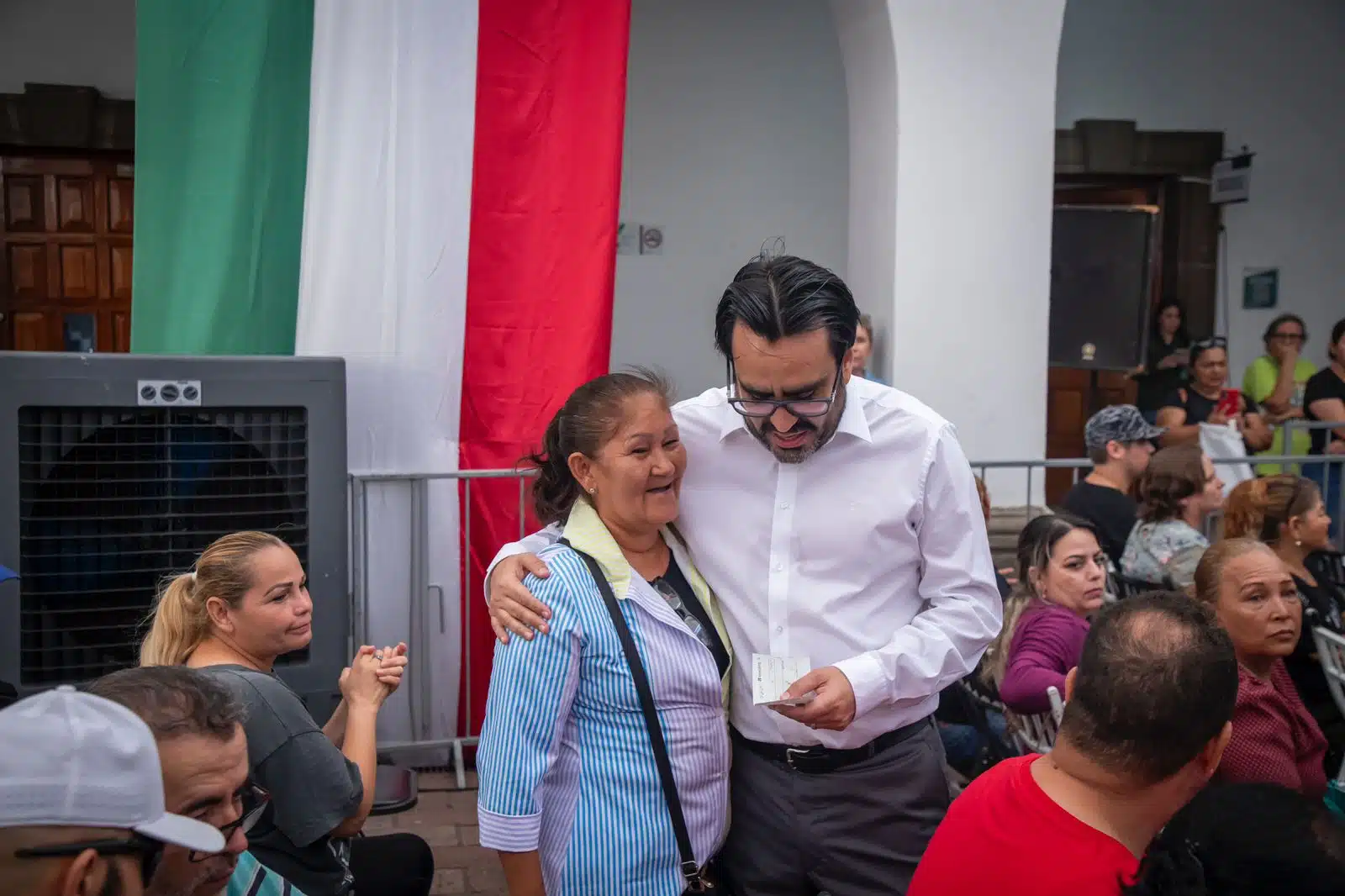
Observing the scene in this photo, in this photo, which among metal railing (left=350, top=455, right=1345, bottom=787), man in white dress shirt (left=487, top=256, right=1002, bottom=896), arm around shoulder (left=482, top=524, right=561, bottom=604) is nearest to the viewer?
man in white dress shirt (left=487, top=256, right=1002, bottom=896)

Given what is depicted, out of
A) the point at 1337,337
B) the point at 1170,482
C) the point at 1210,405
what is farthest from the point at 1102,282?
the point at 1170,482

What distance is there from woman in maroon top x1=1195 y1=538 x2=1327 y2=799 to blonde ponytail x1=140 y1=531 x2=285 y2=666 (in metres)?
2.10

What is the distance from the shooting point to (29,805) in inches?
51.3

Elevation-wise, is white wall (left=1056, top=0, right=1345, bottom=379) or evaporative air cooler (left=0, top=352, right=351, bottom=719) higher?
white wall (left=1056, top=0, right=1345, bottom=379)

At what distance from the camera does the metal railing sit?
4.41 m

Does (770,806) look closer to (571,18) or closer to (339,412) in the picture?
(339,412)

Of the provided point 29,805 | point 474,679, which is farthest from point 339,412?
point 29,805

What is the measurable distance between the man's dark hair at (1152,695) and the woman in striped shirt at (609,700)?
0.70 meters

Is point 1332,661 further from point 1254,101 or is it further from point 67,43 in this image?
point 67,43

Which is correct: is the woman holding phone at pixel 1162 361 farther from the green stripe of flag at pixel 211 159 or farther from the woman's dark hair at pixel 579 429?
the woman's dark hair at pixel 579 429

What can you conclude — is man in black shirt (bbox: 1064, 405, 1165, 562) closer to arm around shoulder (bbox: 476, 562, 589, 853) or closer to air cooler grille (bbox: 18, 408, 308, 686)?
air cooler grille (bbox: 18, 408, 308, 686)

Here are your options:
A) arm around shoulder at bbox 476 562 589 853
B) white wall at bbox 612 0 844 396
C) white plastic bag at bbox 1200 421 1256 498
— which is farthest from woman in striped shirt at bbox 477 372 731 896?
white wall at bbox 612 0 844 396

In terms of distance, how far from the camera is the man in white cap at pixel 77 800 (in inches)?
51.2

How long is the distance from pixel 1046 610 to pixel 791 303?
1.75 metres
